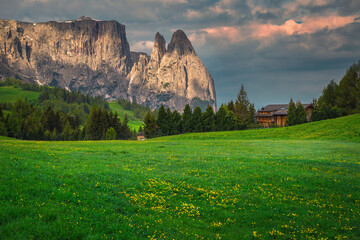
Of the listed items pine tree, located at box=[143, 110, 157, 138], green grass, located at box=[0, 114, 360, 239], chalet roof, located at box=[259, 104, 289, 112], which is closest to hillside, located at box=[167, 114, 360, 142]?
green grass, located at box=[0, 114, 360, 239]

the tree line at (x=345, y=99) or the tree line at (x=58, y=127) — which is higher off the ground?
the tree line at (x=345, y=99)

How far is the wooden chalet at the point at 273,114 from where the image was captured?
12150 cm

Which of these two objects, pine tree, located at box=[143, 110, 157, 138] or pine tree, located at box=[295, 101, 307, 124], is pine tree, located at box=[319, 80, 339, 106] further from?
pine tree, located at box=[143, 110, 157, 138]

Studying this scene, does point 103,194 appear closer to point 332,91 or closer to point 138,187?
point 138,187

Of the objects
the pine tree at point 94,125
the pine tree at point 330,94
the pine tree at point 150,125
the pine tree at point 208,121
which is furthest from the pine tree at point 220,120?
the pine tree at point 94,125

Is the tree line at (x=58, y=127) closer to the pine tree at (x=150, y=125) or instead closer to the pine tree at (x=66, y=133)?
the pine tree at (x=66, y=133)

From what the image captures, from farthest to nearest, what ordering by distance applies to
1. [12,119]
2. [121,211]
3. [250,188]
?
[12,119] → [250,188] → [121,211]

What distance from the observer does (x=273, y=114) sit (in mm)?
122812

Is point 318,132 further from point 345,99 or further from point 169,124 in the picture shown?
point 169,124

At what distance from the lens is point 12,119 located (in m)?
131

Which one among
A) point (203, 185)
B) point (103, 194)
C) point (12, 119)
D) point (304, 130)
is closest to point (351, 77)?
point (304, 130)

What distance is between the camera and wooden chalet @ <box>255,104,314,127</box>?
12150 centimetres

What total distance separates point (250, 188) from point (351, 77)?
380ft

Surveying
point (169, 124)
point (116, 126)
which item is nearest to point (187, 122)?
point (169, 124)
